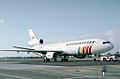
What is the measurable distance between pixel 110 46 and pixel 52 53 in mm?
12825

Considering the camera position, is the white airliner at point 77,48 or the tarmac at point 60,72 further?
the white airliner at point 77,48

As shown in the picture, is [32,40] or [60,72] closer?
[60,72]

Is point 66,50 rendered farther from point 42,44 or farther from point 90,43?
point 42,44

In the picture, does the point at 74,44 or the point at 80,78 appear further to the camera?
the point at 74,44

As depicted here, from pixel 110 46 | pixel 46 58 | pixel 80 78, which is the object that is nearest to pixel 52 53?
pixel 46 58

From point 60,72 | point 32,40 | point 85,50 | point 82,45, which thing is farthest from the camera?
point 32,40

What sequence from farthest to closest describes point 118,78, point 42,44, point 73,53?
point 42,44 → point 73,53 → point 118,78

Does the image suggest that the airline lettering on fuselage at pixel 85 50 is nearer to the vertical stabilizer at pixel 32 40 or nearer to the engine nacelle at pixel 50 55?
the engine nacelle at pixel 50 55

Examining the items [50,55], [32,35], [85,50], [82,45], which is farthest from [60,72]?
[32,35]

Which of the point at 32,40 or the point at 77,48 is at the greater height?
the point at 32,40

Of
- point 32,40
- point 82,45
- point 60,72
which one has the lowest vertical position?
point 60,72

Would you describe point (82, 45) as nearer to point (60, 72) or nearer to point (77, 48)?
point (77, 48)

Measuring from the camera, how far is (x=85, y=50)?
181 ft

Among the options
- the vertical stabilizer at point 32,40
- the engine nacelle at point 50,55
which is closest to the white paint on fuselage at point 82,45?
the engine nacelle at point 50,55
